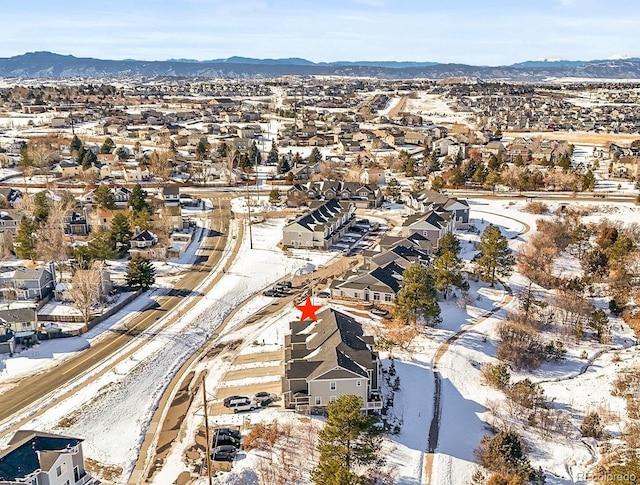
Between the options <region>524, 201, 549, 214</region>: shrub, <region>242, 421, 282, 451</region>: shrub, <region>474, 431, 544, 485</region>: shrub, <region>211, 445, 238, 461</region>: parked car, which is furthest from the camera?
<region>524, 201, 549, 214</region>: shrub

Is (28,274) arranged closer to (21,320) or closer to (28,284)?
(28,284)

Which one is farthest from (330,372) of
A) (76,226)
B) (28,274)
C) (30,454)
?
(76,226)

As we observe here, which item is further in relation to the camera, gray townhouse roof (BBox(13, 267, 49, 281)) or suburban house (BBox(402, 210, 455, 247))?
suburban house (BBox(402, 210, 455, 247))

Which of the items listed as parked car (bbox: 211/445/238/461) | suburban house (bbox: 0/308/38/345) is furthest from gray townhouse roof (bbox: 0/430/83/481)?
suburban house (bbox: 0/308/38/345)

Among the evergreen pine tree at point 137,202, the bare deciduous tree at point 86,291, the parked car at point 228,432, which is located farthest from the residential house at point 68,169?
the parked car at point 228,432

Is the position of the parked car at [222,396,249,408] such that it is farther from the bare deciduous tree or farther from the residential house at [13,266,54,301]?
the residential house at [13,266,54,301]

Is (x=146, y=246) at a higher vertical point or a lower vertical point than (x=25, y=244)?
lower

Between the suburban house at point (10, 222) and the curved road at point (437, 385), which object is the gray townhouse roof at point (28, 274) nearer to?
the suburban house at point (10, 222)
